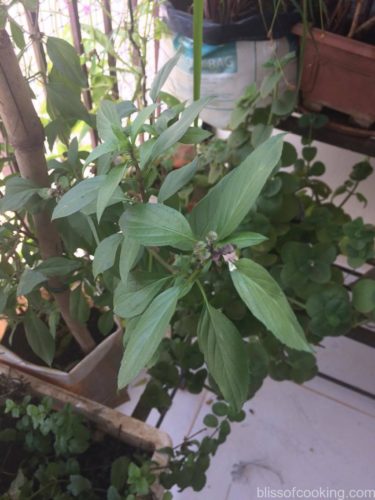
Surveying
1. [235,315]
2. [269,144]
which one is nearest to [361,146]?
[235,315]

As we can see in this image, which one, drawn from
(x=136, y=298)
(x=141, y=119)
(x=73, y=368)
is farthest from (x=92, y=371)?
(x=141, y=119)

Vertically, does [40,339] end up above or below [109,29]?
below

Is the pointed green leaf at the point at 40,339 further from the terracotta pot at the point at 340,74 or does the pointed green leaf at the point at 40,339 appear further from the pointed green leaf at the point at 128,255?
the terracotta pot at the point at 340,74

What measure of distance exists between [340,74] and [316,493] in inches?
31.1

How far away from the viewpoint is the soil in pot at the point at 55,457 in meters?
0.63

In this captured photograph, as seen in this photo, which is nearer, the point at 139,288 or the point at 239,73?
the point at 139,288

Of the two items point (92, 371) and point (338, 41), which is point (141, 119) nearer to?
point (338, 41)

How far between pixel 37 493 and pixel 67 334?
0.98ft

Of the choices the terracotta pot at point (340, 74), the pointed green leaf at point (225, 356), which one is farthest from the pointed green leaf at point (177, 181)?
the terracotta pot at point (340, 74)

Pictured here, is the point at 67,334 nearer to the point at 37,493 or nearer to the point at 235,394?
the point at 37,493

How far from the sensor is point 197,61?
461mm

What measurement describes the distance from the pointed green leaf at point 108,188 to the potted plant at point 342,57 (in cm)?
46

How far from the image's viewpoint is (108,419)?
0.70 m

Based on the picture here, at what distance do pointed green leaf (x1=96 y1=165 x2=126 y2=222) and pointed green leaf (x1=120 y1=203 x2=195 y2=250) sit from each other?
0.03 m
